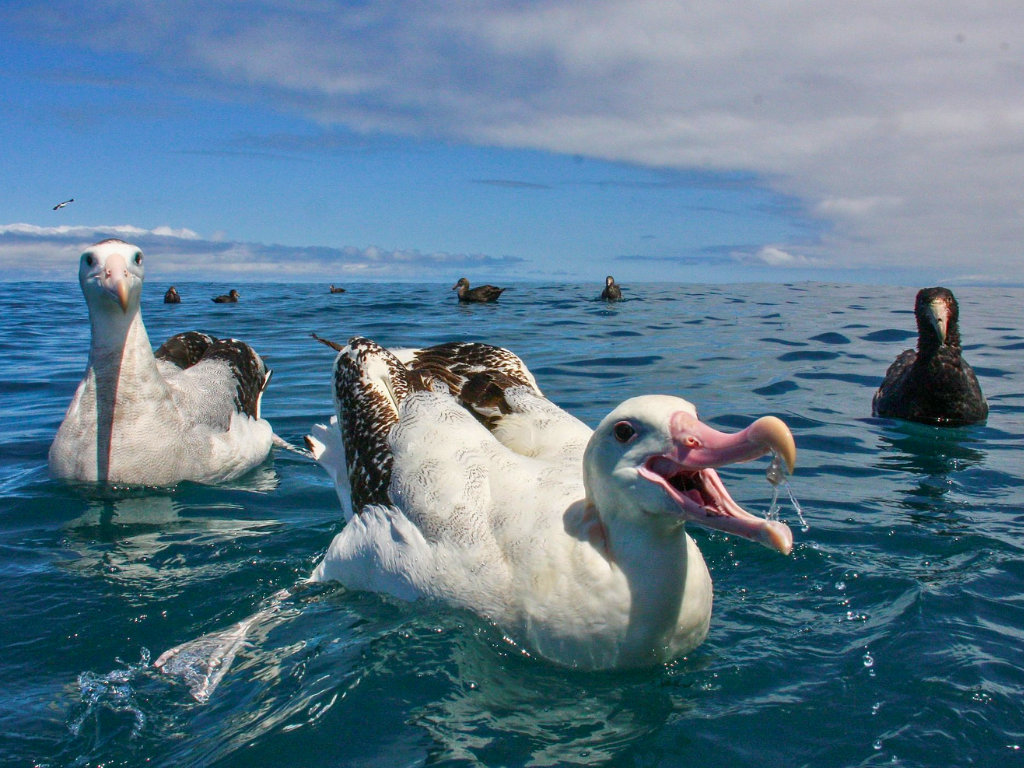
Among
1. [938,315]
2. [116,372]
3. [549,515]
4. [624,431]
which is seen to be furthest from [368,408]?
[938,315]

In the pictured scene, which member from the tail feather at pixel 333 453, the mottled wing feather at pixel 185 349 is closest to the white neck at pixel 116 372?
the tail feather at pixel 333 453

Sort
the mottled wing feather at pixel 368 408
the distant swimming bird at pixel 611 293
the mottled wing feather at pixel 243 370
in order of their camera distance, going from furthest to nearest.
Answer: the distant swimming bird at pixel 611 293
the mottled wing feather at pixel 243 370
the mottled wing feather at pixel 368 408

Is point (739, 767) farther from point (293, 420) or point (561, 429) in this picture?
point (293, 420)

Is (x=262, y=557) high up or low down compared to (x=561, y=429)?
down

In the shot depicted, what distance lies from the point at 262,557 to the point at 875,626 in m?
3.99

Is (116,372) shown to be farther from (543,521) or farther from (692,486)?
(692,486)

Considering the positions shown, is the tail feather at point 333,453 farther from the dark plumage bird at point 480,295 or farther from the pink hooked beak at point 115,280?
the dark plumage bird at point 480,295

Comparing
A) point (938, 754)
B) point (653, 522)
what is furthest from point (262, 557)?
point (938, 754)

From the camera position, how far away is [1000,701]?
4.02 m

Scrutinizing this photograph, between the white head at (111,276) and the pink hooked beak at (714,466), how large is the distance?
17.2 ft

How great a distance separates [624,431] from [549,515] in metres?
0.72

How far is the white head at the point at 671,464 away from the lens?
11.3 feet

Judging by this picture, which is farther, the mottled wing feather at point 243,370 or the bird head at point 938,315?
the bird head at point 938,315

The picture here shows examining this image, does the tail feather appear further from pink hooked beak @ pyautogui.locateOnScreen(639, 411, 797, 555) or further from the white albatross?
pink hooked beak @ pyautogui.locateOnScreen(639, 411, 797, 555)
